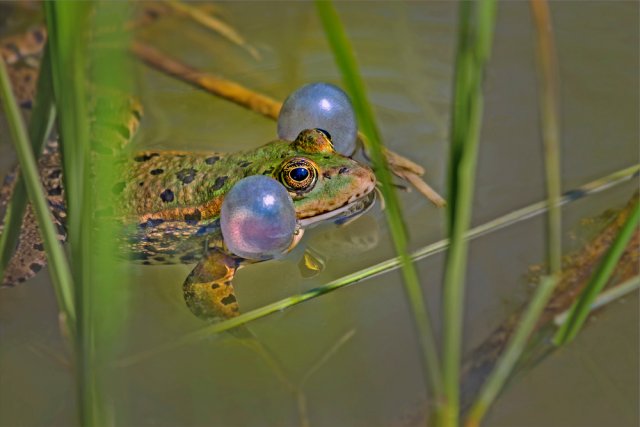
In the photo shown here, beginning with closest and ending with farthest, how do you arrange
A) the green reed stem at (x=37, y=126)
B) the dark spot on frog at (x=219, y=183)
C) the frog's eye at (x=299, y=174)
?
the green reed stem at (x=37, y=126) < the frog's eye at (x=299, y=174) < the dark spot on frog at (x=219, y=183)

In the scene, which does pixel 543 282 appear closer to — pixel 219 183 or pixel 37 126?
pixel 219 183

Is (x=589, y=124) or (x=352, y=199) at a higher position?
(x=589, y=124)

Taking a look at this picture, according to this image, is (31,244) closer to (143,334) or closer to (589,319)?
(143,334)

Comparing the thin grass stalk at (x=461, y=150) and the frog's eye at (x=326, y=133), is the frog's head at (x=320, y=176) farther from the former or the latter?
the thin grass stalk at (x=461, y=150)

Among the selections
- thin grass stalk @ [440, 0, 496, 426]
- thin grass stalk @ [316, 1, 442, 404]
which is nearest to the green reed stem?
thin grass stalk @ [316, 1, 442, 404]

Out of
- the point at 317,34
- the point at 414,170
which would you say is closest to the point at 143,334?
the point at 414,170

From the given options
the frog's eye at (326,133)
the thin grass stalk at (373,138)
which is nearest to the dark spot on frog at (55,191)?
the frog's eye at (326,133)

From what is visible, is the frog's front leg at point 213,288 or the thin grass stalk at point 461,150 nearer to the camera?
the thin grass stalk at point 461,150
